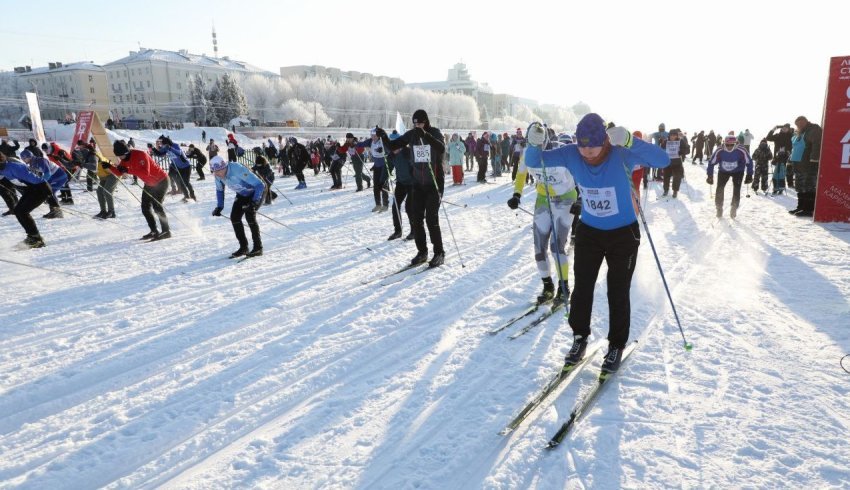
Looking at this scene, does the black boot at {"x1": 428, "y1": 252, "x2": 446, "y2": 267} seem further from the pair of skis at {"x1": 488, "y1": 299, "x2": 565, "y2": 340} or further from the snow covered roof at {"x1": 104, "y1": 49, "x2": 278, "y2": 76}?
the snow covered roof at {"x1": 104, "y1": 49, "x2": 278, "y2": 76}

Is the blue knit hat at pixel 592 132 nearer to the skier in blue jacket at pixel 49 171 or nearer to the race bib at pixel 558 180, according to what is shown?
the race bib at pixel 558 180

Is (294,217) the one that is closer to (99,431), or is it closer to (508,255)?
(508,255)

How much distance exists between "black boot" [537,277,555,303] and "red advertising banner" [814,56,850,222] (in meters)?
7.15

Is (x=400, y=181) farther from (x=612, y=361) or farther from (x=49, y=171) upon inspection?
(x=49, y=171)

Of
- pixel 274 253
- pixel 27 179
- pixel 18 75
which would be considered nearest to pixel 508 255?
pixel 274 253

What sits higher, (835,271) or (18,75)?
(18,75)

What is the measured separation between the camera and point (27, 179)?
8.02 m

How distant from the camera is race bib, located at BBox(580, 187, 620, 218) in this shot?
10.8 ft

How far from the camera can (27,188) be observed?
26.8ft

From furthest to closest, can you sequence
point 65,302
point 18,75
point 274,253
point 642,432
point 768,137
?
1. point 18,75
2. point 768,137
3. point 274,253
4. point 65,302
5. point 642,432

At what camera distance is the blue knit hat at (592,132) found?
3.19 m

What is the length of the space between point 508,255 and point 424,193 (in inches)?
70.8

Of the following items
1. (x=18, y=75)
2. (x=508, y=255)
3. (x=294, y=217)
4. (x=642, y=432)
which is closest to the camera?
(x=642, y=432)

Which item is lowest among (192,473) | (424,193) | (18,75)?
(192,473)
